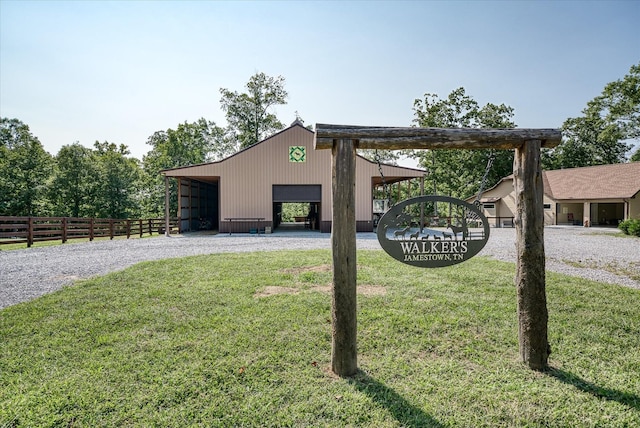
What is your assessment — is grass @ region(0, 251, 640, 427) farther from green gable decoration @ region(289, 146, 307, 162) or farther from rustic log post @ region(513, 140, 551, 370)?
green gable decoration @ region(289, 146, 307, 162)

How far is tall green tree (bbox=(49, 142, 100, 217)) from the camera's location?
26.3 m

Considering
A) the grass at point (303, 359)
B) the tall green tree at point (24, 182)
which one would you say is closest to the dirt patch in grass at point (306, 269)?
the grass at point (303, 359)

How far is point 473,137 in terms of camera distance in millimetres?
3049

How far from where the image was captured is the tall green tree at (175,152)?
30.1m

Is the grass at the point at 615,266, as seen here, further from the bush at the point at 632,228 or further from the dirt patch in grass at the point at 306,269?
the bush at the point at 632,228

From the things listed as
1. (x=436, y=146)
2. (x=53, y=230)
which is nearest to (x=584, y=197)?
(x=436, y=146)

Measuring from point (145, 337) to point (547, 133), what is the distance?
456cm

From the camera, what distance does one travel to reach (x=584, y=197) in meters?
23.3

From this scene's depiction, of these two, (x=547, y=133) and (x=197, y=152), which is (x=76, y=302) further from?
(x=197, y=152)

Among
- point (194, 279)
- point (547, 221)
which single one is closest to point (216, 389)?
point (194, 279)

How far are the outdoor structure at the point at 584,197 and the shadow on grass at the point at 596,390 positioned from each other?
2470 cm

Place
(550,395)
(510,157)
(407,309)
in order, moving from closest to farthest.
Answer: (550,395)
(407,309)
(510,157)

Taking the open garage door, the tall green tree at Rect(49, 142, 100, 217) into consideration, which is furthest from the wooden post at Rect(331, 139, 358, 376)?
the tall green tree at Rect(49, 142, 100, 217)

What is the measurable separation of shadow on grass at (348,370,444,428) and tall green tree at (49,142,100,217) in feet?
101
